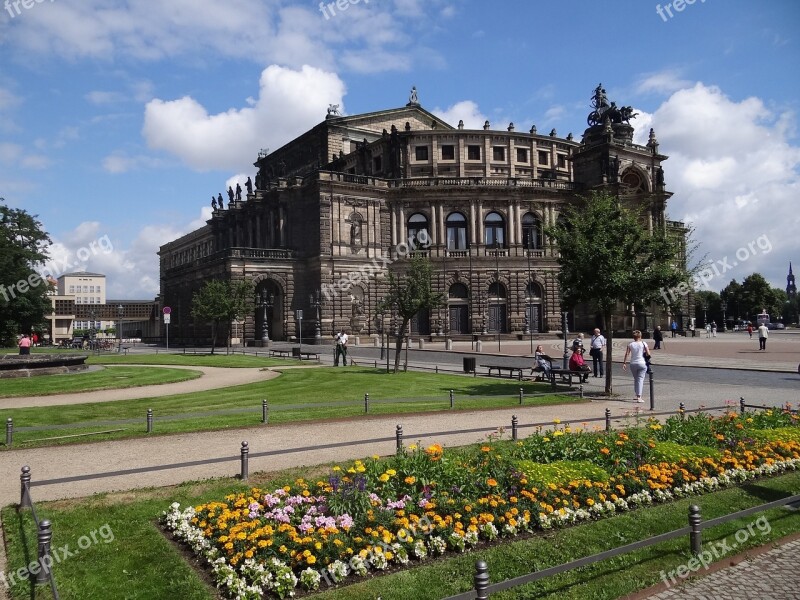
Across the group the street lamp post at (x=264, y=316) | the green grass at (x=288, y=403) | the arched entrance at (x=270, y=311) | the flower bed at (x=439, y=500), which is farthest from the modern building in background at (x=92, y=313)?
the flower bed at (x=439, y=500)

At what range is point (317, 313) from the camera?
189 ft

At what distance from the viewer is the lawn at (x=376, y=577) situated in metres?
6.78

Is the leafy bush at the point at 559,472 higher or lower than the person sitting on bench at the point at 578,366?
lower

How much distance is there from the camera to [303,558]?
23.6ft

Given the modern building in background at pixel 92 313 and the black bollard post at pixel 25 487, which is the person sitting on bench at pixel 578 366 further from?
the modern building in background at pixel 92 313

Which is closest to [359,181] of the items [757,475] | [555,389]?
[555,389]

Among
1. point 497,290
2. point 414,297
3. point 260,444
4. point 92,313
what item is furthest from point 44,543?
point 92,313

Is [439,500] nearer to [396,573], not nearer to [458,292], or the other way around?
[396,573]

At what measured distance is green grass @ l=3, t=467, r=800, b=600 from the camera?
6777 millimetres

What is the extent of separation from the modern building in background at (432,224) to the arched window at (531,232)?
134 mm

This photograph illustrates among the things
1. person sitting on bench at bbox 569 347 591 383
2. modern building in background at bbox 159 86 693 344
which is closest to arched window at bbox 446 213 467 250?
modern building in background at bbox 159 86 693 344

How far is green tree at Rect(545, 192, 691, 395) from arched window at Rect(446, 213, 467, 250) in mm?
42114

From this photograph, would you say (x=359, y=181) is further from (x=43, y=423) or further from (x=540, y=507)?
(x=540, y=507)

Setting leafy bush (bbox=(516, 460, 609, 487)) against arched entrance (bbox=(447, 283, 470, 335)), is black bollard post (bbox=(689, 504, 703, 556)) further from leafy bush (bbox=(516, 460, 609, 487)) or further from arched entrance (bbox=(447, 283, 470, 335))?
arched entrance (bbox=(447, 283, 470, 335))
